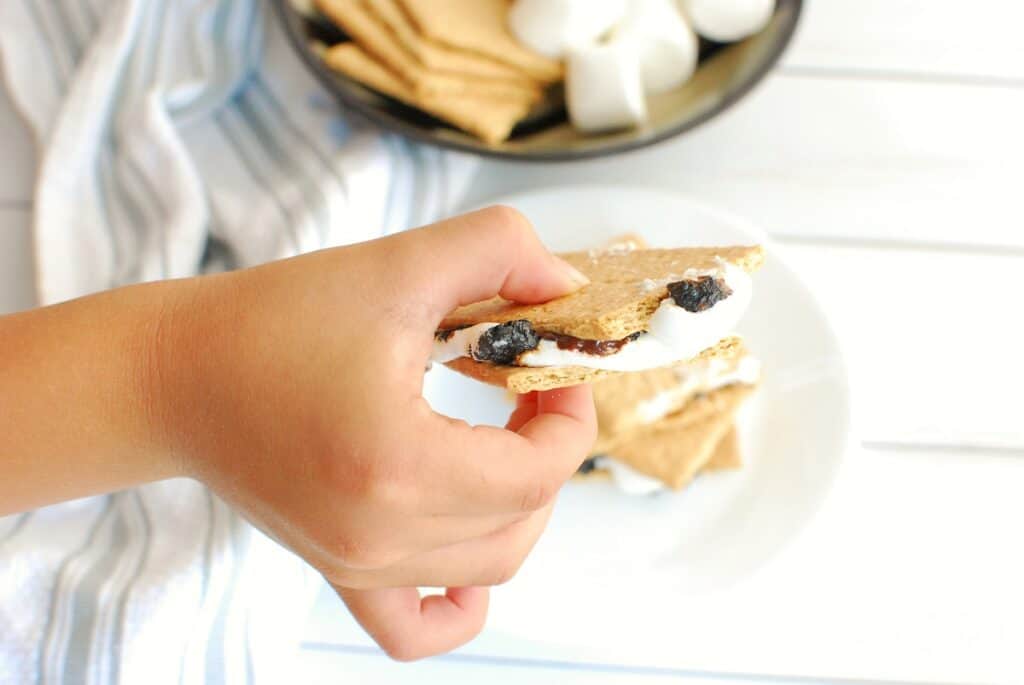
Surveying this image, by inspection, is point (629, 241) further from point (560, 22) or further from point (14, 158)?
point (14, 158)

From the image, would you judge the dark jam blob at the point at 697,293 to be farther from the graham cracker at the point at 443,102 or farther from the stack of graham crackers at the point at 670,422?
the graham cracker at the point at 443,102

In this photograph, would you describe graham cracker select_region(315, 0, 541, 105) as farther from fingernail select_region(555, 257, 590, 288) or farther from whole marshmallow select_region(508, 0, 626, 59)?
fingernail select_region(555, 257, 590, 288)

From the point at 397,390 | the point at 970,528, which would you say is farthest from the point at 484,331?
the point at 970,528

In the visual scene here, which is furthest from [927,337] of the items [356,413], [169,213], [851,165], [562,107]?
[169,213]

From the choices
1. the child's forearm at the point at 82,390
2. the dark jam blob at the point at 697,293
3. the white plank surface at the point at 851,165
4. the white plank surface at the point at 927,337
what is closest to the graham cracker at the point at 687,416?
the white plank surface at the point at 927,337

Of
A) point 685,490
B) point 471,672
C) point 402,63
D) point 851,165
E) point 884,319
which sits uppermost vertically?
point 402,63

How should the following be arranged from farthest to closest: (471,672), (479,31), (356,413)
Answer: (479,31)
(471,672)
(356,413)
